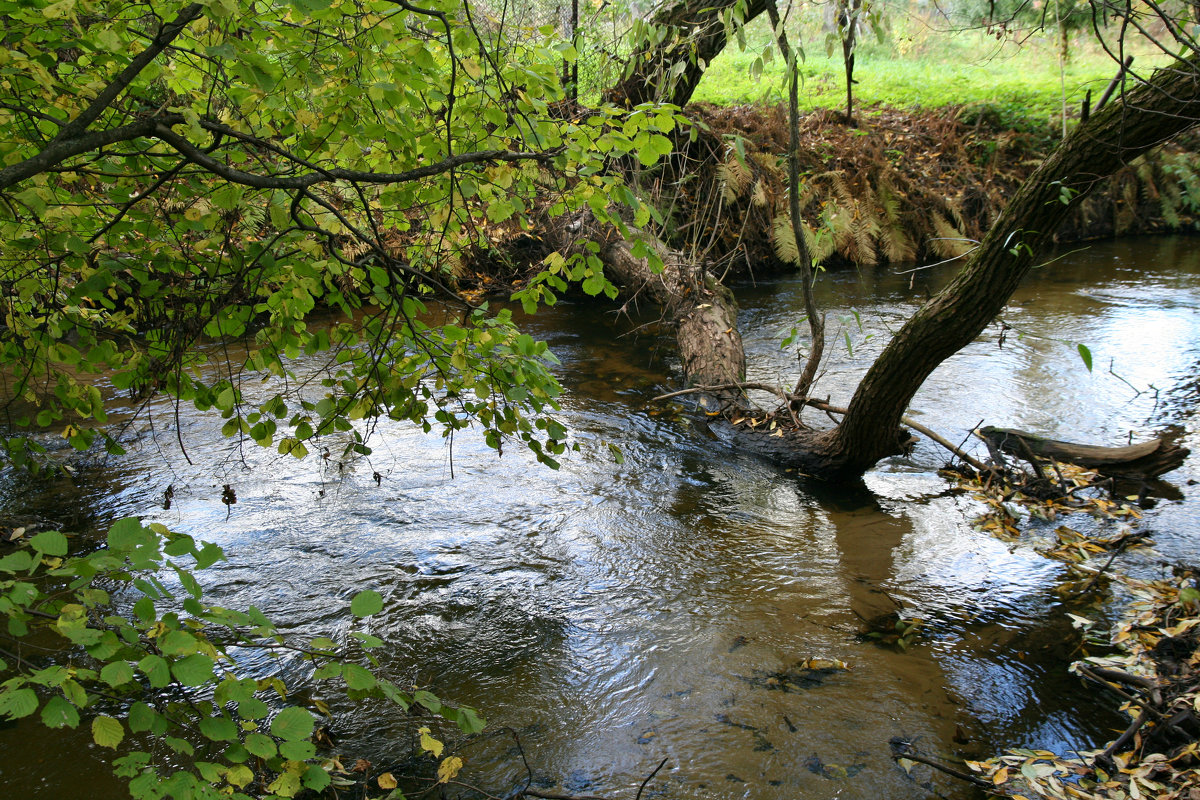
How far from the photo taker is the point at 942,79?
15.6m

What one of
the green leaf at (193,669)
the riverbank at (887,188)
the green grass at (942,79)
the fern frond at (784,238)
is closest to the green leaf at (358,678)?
the green leaf at (193,669)

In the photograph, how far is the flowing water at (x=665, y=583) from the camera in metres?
2.84

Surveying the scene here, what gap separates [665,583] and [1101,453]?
323 cm

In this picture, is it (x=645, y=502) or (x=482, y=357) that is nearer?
(x=482, y=357)

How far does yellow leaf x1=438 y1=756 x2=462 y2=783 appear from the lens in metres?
2.48

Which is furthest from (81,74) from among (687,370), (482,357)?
(687,370)

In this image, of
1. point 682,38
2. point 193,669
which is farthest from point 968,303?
point 193,669

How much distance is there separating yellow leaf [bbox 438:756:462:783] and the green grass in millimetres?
11405

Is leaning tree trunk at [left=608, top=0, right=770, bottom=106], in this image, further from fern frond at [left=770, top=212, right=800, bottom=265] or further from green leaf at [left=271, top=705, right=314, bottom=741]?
green leaf at [left=271, top=705, right=314, bottom=741]

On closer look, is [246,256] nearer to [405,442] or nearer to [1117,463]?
[405,442]

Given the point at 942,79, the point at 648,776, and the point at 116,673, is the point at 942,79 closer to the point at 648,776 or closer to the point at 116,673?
the point at 648,776

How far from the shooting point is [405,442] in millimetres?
5762

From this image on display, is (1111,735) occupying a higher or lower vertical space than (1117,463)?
lower

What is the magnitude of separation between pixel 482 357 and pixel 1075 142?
128 inches
